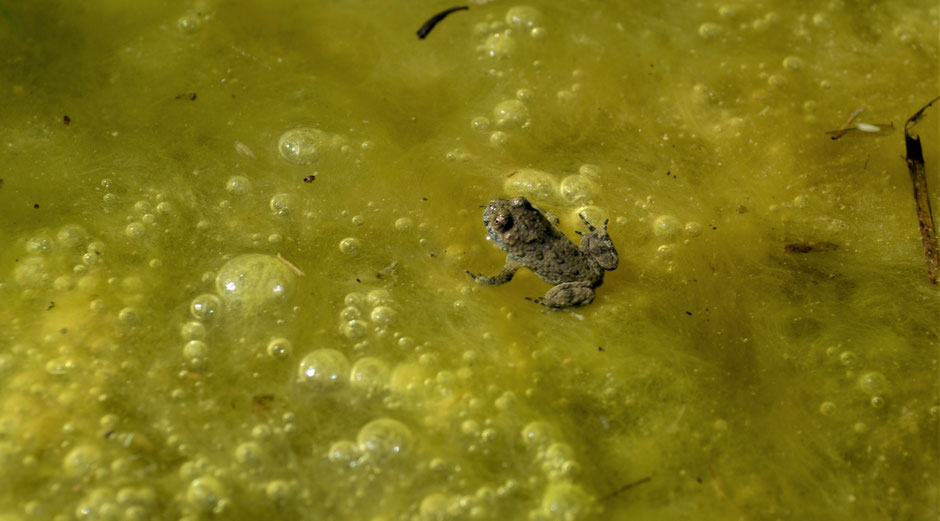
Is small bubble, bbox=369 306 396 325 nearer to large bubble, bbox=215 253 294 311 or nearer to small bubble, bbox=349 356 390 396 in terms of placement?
small bubble, bbox=349 356 390 396

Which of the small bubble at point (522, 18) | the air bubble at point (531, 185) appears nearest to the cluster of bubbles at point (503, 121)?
the air bubble at point (531, 185)

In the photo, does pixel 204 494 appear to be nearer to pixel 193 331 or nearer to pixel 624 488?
pixel 193 331

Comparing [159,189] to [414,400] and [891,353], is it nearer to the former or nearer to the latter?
[414,400]

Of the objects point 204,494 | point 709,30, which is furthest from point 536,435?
point 709,30

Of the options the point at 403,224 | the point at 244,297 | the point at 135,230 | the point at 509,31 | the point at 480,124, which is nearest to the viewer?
the point at 244,297

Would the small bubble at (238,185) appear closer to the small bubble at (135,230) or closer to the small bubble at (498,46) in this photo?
the small bubble at (135,230)

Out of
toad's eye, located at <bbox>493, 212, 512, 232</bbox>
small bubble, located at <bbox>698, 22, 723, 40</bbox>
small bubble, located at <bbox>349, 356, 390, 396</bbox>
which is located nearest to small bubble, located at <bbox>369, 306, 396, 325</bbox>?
small bubble, located at <bbox>349, 356, 390, 396</bbox>
